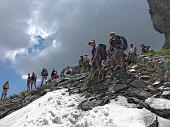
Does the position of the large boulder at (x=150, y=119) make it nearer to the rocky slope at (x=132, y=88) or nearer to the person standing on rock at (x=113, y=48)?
the rocky slope at (x=132, y=88)

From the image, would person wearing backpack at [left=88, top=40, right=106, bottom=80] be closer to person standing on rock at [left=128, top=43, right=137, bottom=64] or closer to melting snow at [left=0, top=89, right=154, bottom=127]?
melting snow at [left=0, top=89, right=154, bottom=127]

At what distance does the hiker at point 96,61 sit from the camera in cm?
2444

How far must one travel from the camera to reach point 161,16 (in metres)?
41.1

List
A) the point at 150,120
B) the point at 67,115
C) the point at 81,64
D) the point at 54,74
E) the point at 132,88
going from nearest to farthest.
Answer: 1. the point at 150,120
2. the point at 67,115
3. the point at 132,88
4. the point at 81,64
5. the point at 54,74

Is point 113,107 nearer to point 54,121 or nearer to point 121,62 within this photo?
point 54,121

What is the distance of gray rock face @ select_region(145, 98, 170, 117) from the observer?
722 inches

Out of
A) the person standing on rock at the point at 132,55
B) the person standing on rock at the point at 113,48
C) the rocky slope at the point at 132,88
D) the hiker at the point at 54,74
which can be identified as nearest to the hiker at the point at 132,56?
the person standing on rock at the point at 132,55

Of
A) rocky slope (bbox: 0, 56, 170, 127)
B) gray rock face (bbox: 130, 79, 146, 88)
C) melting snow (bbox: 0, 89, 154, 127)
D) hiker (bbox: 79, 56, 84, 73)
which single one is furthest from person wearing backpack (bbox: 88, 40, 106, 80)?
hiker (bbox: 79, 56, 84, 73)

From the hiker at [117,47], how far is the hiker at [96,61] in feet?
3.29

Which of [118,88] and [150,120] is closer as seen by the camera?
[150,120]

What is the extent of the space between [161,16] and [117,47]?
58.3ft

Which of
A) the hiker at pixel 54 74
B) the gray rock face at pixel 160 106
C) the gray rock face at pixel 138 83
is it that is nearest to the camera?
the gray rock face at pixel 160 106

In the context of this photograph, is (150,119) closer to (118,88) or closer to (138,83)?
(118,88)

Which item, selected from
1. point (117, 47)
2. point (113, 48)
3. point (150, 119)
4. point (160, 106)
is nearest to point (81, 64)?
point (113, 48)
